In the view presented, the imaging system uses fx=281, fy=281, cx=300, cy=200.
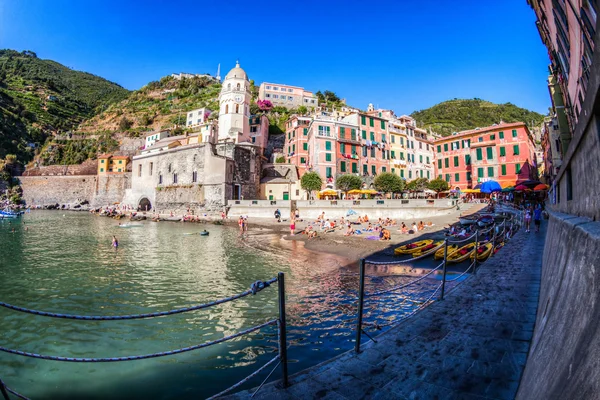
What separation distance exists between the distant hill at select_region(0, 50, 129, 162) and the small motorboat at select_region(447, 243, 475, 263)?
90.8 m

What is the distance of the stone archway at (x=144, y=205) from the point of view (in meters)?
49.6

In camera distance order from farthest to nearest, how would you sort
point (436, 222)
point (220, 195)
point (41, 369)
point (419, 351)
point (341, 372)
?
point (220, 195)
point (436, 222)
point (41, 369)
point (419, 351)
point (341, 372)

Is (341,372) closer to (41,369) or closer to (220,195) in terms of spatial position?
(41,369)

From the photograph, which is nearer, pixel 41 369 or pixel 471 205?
pixel 41 369

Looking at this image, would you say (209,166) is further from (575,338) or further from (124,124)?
(124,124)

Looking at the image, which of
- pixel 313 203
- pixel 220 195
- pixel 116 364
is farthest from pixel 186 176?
pixel 116 364

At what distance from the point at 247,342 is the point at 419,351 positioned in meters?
4.38

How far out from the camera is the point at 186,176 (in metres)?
43.0

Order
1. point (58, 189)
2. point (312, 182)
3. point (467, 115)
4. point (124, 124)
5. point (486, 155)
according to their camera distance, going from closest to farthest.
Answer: point (486, 155) < point (312, 182) < point (58, 189) < point (124, 124) < point (467, 115)

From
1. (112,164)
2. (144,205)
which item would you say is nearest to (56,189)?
(112,164)

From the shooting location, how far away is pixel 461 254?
44.5 ft

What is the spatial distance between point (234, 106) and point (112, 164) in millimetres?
33152

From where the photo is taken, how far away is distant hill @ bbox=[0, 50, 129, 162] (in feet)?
233

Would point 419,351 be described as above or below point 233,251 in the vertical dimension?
above
